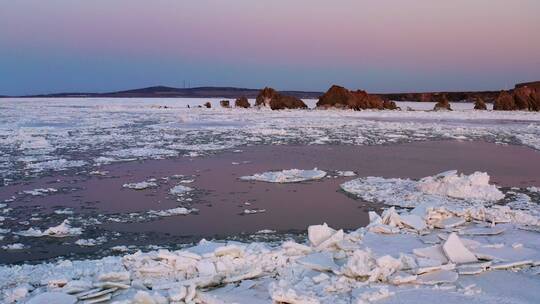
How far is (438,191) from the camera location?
25.4ft

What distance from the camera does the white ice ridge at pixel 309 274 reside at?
12.1 feet

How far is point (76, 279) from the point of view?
13.4ft

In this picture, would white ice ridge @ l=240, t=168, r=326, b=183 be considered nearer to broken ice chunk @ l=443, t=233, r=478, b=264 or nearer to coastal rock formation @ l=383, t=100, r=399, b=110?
broken ice chunk @ l=443, t=233, r=478, b=264

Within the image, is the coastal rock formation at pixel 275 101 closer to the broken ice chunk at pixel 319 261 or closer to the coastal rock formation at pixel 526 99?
the coastal rock formation at pixel 526 99

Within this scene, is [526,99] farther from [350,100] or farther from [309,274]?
[309,274]

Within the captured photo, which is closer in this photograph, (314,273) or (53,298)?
(53,298)

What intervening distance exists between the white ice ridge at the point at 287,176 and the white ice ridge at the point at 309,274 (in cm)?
400

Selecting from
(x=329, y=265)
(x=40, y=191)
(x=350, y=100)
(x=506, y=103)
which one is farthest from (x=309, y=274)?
(x=506, y=103)

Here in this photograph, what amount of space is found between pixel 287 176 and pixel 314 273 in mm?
5047

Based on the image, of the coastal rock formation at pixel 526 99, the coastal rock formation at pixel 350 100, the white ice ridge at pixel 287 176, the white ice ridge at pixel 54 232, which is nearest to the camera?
the white ice ridge at pixel 54 232

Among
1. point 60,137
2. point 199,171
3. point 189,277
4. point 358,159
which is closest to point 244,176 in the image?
point 199,171

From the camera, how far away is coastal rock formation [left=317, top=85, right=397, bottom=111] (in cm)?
4464

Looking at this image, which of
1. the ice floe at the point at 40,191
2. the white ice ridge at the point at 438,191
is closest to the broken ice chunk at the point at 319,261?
the white ice ridge at the point at 438,191

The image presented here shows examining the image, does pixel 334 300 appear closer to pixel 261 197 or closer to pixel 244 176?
pixel 261 197
